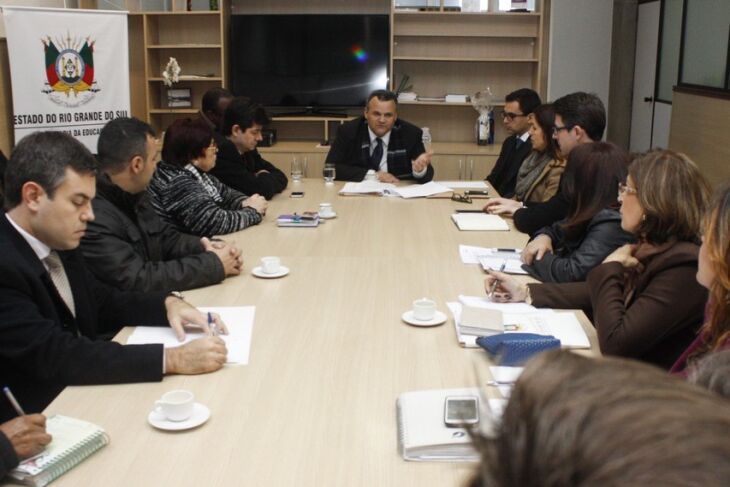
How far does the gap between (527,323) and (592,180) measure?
83 centimetres

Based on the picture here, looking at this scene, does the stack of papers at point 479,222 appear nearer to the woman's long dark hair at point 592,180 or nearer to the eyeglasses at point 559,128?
the eyeglasses at point 559,128

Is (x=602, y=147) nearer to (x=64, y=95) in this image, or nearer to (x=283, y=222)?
(x=283, y=222)

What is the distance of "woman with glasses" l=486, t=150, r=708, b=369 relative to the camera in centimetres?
198

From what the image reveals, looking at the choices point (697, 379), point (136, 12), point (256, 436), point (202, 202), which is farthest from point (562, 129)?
point (136, 12)

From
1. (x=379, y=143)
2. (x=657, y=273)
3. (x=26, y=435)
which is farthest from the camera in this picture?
(x=379, y=143)

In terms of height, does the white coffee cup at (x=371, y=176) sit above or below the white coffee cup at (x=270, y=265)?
above

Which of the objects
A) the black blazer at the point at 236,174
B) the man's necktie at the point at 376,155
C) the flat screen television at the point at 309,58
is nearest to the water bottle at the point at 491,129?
the flat screen television at the point at 309,58

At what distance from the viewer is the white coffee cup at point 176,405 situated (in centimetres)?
156

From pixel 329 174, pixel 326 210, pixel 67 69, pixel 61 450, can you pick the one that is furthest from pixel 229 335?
pixel 67 69

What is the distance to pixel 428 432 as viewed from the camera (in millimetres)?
1496

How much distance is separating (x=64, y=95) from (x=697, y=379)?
5.21 meters

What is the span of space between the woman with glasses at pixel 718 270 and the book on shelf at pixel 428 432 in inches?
19.7

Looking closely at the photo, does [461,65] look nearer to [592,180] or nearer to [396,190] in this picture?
[396,190]

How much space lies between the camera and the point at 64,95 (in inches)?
206
